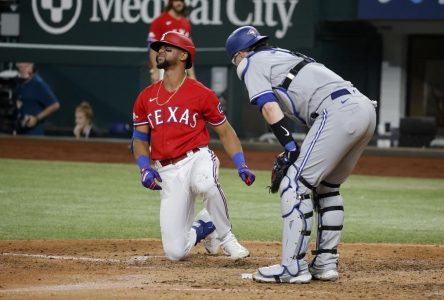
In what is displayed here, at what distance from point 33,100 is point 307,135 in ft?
37.0

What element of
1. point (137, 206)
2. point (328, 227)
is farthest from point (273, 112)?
point (137, 206)

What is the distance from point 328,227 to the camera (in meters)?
6.33

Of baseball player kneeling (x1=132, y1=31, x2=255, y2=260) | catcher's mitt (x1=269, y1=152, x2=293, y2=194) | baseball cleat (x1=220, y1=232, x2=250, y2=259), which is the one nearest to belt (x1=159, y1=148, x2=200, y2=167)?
baseball player kneeling (x1=132, y1=31, x2=255, y2=260)

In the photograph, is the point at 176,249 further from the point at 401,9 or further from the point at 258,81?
the point at 401,9

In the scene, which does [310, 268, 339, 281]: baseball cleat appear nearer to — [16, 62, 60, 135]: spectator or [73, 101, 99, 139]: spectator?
[73, 101, 99, 139]: spectator

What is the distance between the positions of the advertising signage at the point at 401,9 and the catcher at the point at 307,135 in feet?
34.3

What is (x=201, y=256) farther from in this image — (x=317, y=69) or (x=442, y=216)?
(x=442, y=216)

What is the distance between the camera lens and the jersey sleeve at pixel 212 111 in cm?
706

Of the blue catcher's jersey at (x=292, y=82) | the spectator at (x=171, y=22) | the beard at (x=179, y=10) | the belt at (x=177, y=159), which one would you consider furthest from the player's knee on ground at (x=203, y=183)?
the beard at (x=179, y=10)

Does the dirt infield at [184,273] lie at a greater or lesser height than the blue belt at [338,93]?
lesser

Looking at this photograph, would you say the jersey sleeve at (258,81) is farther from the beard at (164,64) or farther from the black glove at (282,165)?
the beard at (164,64)

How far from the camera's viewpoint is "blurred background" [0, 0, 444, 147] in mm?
16469

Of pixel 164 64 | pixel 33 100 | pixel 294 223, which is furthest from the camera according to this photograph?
pixel 33 100

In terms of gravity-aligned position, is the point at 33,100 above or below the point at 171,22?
below
